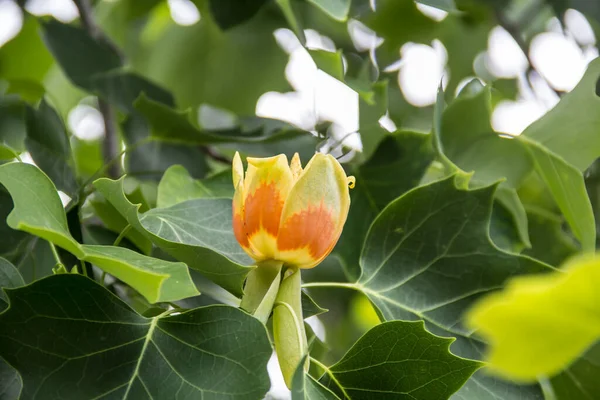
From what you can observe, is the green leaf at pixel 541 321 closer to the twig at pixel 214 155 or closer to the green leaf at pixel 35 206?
the green leaf at pixel 35 206

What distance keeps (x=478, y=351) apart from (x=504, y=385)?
0.03m

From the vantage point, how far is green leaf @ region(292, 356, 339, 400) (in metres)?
0.36

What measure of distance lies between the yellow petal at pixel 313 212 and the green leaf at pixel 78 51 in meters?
0.48

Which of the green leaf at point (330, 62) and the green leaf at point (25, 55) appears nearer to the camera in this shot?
the green leaf at point (330, 62)

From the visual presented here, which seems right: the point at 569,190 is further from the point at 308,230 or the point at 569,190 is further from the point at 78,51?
the point at 78,51

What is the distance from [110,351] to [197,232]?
0.12 metres

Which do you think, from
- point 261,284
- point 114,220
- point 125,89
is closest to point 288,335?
point 261,284

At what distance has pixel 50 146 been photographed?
660 millimetres

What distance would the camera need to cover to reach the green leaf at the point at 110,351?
384 millimetres

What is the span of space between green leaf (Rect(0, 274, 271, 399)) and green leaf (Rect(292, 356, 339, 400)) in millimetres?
24

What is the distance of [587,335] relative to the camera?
0.18 metres

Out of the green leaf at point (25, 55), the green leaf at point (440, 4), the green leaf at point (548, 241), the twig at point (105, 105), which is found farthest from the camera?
the green leaf at point (25, 55)

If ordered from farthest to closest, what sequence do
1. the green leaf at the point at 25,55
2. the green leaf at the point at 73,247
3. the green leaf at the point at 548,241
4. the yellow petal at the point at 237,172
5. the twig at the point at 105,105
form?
the green leaf at the point at 25,55
the twig at the point at 105,105
the green leaf at the point at 548,241
the yellow petal at the point at 237,172
the green leaf at the point at 73,247

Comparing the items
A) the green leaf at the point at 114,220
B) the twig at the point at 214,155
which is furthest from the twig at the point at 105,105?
the green leaf at the point at 114,220
